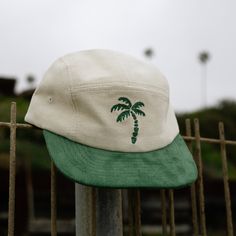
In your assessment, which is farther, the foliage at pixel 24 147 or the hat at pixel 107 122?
the foliage at pixel 24 147

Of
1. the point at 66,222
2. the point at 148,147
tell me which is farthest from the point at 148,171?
the point at 66,222

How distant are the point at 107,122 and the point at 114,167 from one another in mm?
157

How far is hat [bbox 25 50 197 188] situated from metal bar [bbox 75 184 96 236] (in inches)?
9.0

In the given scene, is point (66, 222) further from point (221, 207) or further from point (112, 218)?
point (112, 218)

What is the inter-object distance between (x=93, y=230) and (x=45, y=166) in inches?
371

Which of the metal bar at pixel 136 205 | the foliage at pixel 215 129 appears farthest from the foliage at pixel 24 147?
the metal bar at pixel 136 205

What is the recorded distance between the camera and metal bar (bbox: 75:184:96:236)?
1692 mm

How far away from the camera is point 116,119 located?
5.18 ft

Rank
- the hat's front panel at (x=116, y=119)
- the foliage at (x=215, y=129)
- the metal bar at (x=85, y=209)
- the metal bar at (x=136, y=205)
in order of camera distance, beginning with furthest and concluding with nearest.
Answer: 1. the foliage at (x=215, y=129)
2. the metal bar at (x=136, y=205)
3. the metal bar at (x=85, y=209)
4. the hat's front panel at (x=116, y=119)

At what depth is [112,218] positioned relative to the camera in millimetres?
1646

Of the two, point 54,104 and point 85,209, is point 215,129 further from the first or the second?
point 54,104

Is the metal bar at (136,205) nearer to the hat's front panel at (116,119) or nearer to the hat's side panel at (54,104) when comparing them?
the hat's front panel at (116,119)

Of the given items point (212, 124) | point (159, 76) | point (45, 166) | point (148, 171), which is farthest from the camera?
point (212, 124)

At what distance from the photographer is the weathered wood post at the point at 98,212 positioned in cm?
163
